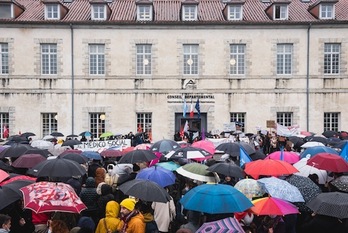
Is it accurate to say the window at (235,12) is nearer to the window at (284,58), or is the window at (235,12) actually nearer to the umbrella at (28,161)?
the window at (284,58)

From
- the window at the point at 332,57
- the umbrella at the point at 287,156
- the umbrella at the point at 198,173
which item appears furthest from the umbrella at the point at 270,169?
the window at the point at 332,57

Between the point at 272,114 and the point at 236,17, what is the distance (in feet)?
22.7

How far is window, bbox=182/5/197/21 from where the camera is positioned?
29.2 m

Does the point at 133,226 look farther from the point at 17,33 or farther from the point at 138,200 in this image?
the point at 17,33

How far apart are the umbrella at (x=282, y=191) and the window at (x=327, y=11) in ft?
80.3

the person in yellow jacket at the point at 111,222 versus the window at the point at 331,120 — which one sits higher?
the window at the point at 331,120

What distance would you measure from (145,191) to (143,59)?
22898 millimetres

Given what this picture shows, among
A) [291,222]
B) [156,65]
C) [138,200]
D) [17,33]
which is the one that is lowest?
[291,222]

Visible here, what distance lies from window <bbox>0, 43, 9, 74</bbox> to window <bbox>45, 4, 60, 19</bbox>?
3432 millimetres

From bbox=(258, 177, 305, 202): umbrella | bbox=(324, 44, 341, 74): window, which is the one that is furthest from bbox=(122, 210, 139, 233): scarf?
bbox=(324, 44, 341, 74): window

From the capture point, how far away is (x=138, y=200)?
22.6ft

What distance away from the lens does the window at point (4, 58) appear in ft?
94.6

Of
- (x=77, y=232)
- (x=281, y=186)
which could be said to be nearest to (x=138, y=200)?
(x=77, y=232)

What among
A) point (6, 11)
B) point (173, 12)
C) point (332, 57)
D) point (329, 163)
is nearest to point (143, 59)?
point (173, 12)
